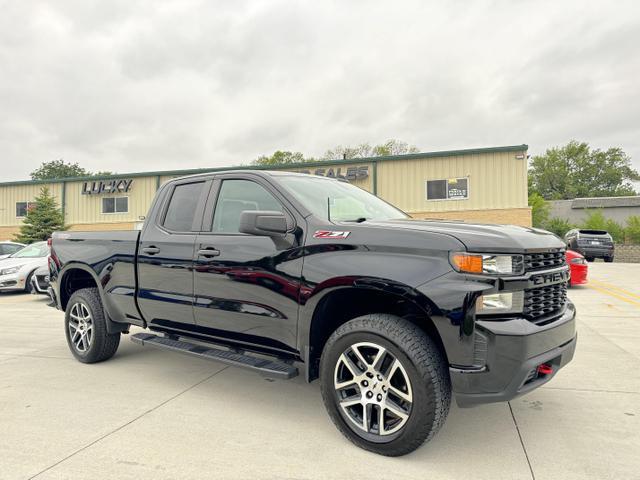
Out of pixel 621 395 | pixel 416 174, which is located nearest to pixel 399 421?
pixel 621 395

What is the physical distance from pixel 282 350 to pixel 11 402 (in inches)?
92.4

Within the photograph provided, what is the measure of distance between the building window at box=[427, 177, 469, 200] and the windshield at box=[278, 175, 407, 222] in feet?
60.5

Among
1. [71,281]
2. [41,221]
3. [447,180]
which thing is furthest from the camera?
[41,221]

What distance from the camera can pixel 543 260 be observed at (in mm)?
2855

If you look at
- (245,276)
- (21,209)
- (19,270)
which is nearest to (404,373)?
(245,276)

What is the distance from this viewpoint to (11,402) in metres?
3.72

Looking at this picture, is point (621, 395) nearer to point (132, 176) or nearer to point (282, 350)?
point (282, 350)

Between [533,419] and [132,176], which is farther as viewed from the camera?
[132,176]

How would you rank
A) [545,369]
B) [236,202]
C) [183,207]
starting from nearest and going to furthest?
[545,369] < [236,202] < [183,207]

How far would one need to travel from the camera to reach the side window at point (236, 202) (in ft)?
11.9

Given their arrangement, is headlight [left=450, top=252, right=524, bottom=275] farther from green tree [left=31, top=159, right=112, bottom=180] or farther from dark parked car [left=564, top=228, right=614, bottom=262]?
green tree [left=31, top=159, right=112, bottom=180]

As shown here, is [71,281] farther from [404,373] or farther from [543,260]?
[543,260]

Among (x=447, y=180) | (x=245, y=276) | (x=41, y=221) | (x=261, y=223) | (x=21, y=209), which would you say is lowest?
(x=245, y=276)

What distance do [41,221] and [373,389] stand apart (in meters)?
27.8
